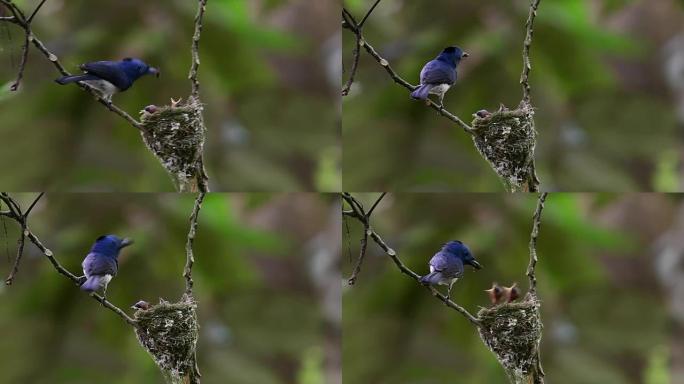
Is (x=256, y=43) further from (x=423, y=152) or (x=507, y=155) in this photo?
(x=507, y=155)

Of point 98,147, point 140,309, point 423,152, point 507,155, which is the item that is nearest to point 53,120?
point 98,147

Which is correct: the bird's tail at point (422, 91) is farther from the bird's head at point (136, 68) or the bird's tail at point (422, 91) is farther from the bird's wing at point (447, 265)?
the bird's head at point (136, 68)

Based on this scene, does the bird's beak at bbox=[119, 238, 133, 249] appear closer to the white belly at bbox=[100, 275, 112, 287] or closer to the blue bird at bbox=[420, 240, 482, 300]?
the white belly at bbox=[100, 275, 112, 287]

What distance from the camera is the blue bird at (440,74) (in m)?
3.78

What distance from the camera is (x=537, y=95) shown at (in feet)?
13.3

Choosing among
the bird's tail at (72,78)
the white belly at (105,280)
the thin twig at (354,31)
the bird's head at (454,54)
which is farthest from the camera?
the thin twig at (354,31)

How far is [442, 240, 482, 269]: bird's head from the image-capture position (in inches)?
153

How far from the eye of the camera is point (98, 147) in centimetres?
387

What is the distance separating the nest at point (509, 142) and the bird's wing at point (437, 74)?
0.23 m

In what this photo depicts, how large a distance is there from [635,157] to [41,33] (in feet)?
8.43

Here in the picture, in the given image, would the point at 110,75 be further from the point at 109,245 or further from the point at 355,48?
→ the point at 355,48

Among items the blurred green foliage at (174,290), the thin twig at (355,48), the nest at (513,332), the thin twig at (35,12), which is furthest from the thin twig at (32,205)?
the nest at (513,332)

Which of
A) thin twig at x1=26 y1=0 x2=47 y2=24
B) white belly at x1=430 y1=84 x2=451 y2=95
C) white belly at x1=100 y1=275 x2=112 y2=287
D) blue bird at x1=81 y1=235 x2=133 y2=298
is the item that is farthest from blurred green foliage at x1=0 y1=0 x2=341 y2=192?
white belly at x1=430 y1=84 x2=451 y2=95

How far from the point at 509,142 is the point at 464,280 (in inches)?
23.7
